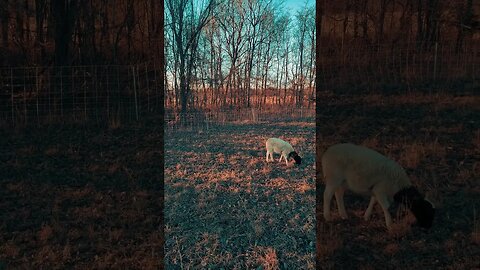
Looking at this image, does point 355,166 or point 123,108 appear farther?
point 123,108

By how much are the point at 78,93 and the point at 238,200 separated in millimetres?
1571

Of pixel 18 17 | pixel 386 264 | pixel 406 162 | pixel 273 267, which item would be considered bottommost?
pixel 273 267

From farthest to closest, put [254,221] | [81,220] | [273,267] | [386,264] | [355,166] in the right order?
[254,221] < [81,220] < [273,267] < [355,166] < [386,264]

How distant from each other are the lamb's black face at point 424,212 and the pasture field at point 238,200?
0.69 m

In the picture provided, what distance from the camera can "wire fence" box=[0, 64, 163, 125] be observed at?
251 centimetres

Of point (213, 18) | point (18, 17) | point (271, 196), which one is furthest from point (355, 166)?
point (18, 17)

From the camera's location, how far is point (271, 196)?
261 cm

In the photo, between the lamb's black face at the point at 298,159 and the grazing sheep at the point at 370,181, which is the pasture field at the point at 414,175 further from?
the lamb's black face at the point at 298,159

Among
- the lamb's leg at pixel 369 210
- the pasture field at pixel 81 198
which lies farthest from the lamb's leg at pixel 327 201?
the pasture field at pixel 81 198

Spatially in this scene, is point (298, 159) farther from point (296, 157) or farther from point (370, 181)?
point (370, 181)

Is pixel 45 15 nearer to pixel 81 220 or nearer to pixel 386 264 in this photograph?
pixel 81 220

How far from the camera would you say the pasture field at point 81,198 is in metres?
2.10

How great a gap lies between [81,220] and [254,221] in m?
1.26

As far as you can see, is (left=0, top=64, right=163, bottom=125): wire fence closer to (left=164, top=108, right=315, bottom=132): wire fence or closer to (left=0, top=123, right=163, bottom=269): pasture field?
(left=0, top=123, right=163, bottom=269): pasture field
